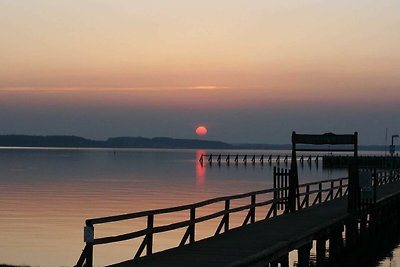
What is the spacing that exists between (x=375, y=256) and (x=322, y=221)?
4804mm

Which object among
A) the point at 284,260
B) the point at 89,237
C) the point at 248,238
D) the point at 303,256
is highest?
the point at 89,237

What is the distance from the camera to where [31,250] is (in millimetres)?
29141

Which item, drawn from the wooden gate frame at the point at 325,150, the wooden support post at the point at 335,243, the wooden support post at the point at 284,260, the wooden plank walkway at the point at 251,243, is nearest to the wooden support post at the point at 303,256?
the wooden plank walkway at the point at 251,243

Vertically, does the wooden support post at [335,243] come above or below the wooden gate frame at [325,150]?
below

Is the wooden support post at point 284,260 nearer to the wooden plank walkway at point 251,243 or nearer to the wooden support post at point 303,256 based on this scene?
the wooden plank walkway at point 251,243

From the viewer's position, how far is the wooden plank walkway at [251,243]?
15500 millimetres

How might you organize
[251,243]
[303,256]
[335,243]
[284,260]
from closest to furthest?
[251,243]
[284,260]
[303,256]
[335,243]

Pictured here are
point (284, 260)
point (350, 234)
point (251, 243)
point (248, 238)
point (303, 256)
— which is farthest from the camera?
point (350, 234)

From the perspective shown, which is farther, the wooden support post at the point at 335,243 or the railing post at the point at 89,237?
the wooden support post at the point at 335,243

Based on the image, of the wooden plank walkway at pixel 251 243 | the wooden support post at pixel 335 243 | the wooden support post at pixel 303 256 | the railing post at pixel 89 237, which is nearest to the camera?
the railing post at pixel 89 237

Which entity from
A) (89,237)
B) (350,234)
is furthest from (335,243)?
(89,237)

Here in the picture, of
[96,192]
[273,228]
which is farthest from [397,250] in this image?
[96,192]

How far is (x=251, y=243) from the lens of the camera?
60.3ft

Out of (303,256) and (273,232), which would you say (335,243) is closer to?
(303,256)
